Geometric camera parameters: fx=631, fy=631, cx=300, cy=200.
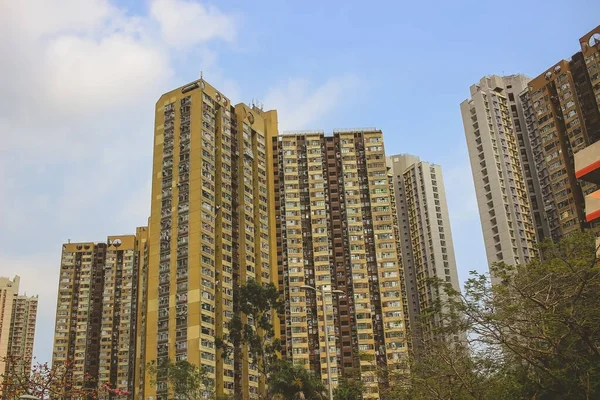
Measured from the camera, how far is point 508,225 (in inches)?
3342

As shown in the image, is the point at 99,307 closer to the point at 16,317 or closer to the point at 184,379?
the point at 16,317

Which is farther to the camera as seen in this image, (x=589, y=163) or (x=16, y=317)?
(x=16, y=317)

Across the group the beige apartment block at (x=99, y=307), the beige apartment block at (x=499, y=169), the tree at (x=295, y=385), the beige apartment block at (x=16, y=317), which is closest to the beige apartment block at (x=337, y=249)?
the beige apartment block at (x=499, y=169)

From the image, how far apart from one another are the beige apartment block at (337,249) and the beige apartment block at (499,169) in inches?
526

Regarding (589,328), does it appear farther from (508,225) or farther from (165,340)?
(508,225)

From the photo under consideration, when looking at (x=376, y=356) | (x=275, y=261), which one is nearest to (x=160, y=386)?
(x=275, y=261)

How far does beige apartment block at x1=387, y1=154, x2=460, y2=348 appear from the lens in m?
109

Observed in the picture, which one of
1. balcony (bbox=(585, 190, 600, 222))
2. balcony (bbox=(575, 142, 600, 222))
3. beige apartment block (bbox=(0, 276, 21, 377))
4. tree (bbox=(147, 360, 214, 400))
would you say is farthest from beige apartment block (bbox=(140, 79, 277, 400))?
beige apartment block (bbox=(0, 276, 21, 377))

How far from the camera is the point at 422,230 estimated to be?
11175 centimetres

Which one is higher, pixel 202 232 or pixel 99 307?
pixel 99 307

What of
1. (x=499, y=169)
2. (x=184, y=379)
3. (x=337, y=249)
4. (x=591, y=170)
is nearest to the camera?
(x=591, y=170)

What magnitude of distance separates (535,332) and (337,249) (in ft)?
224

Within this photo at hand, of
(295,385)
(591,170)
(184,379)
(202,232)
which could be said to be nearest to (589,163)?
(591,170)

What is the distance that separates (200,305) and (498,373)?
4386 cm
